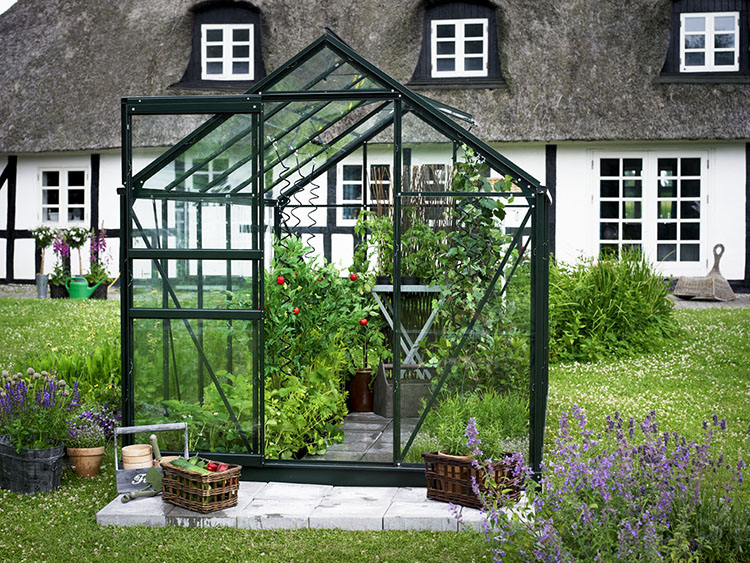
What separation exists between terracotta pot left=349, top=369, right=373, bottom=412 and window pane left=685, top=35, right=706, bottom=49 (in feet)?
31.7

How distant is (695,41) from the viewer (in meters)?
14.1

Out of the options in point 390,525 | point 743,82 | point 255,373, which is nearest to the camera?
point 390,525

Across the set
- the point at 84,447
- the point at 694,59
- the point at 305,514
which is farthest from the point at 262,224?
the point at 694,59

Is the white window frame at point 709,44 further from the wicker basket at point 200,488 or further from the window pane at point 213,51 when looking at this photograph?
the wicker basket at point 200,488

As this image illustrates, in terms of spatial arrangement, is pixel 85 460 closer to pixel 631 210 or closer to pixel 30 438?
pixel 30 438

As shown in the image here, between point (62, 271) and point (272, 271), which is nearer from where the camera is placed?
point (272, 271)

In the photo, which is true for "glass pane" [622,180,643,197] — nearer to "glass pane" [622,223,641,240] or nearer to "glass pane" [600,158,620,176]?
"glass pane" [600,158,620,176]

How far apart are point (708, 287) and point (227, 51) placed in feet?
26.9

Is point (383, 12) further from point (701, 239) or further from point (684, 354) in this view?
point (684, 354)

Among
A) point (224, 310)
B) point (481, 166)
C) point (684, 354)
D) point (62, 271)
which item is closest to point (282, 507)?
point (224, 310)

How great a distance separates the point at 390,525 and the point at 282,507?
563 millimetres

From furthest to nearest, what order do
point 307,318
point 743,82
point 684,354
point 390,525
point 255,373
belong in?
point 743,82, point 684,354, point 307,318, point 255,373, point 390,525

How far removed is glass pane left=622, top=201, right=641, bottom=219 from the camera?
1373 cm

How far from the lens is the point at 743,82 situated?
1363 centimetres
